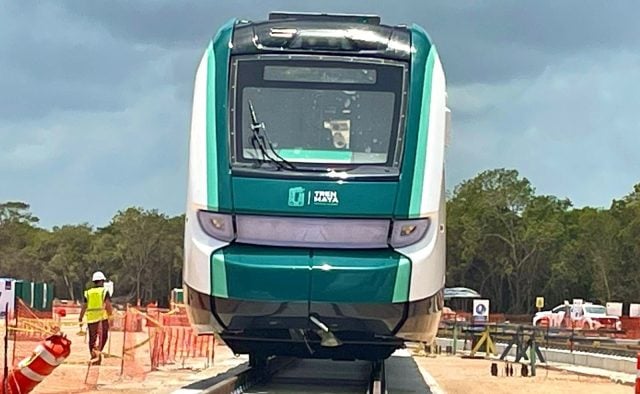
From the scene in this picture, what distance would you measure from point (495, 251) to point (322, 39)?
7493cm

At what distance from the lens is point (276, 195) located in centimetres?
1044

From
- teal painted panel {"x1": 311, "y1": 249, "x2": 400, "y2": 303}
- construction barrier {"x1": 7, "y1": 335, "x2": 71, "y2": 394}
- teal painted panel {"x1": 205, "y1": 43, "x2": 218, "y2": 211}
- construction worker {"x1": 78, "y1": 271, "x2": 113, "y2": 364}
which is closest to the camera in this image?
teal painted panel {"x1": 311, "y1": 249, "x2": 400, "y2": 303}

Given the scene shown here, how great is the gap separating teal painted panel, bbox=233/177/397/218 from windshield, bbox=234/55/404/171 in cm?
34

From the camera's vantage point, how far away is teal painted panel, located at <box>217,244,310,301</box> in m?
10.2

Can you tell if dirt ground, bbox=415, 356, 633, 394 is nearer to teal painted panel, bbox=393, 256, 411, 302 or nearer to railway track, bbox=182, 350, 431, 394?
railway track, bbox=182, 350, 431, 394

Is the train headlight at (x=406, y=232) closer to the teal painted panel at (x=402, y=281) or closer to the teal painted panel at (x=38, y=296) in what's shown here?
the teal painted panel at (x=402, y=281)

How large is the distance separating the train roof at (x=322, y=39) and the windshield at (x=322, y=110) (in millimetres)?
137

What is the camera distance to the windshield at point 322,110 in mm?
10828

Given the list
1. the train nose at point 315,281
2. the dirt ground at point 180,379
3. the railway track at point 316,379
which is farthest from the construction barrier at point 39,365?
the train nose at point 315,281

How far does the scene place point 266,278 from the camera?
10250 millimetres

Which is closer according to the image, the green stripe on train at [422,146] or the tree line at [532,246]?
the green stripe on train at [422,146]

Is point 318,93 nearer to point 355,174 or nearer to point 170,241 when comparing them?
point 355,174

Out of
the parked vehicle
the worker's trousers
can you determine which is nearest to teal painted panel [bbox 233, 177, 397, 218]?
the worker's trousers

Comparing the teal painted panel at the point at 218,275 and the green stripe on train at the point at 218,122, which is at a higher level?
the green stripe on train at the point at 218,122
